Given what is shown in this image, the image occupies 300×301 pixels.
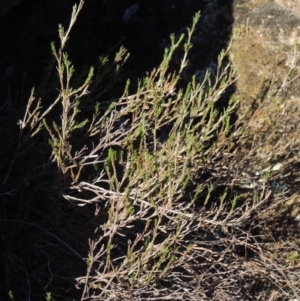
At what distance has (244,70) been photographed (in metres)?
2.76

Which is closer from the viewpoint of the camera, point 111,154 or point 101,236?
point 111,154

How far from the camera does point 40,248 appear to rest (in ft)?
7.48

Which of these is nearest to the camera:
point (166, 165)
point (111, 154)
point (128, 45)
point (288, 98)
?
point (111, 154)

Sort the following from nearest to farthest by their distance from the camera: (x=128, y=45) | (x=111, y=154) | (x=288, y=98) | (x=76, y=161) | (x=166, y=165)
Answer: (x=111, y=154)
(x=166, y=165)
(x=76, y=161)
(x=288, y=98)
(x=128, y=45)

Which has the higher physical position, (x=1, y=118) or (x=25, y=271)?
(x=1, y=118)

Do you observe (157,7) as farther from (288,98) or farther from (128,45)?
(288,98)

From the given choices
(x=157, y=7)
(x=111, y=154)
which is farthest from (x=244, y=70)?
(x=111, y=154)

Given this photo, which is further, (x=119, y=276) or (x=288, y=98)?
(x=288, y=98)

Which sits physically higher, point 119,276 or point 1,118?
point 1,118

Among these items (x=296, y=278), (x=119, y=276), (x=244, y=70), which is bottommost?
(x=296, y=278)

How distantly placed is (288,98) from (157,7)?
70 centimetres

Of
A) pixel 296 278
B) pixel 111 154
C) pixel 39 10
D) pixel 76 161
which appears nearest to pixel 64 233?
pixel 76 161

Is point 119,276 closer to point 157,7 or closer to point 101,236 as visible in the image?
point 101,236

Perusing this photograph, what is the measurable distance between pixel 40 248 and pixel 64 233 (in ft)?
0.30
